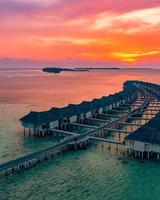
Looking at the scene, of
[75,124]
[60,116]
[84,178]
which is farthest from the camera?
[75,124]

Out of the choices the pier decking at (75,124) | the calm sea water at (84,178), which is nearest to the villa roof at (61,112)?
the pier decking at (75,124)

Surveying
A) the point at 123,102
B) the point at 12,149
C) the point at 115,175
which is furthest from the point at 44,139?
the point at 123,102

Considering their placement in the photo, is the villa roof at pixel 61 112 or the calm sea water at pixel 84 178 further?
the villa roof at pixel 61 112

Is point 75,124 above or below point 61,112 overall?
below

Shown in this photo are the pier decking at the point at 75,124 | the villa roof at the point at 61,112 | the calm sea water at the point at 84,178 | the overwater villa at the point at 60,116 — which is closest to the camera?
the calm sea water at the point at 84,178

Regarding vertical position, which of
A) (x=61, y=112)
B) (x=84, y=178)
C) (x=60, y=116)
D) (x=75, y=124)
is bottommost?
(x=84, y=178)

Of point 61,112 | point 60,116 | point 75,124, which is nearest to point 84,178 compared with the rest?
point 60,116

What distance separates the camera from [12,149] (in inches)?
1881

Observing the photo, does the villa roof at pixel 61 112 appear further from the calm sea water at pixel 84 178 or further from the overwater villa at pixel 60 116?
the calm sea water at pixel 84 178

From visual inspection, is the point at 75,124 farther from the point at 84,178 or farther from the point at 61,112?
the point at 84,178

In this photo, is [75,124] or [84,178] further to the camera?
[75,124]

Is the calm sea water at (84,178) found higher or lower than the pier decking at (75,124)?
lower

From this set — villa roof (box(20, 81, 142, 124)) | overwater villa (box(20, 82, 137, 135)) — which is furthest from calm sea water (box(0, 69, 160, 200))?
villa roof (box(20, 81, 142, 124))

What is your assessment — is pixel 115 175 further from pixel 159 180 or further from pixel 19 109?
pixel 19 109
